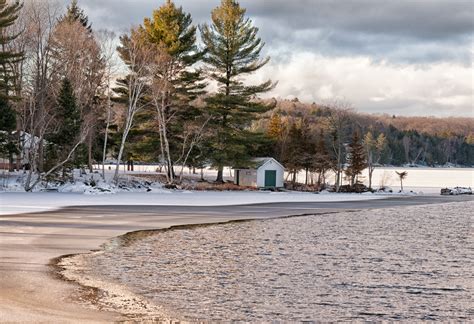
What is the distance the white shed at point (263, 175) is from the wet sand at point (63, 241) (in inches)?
805

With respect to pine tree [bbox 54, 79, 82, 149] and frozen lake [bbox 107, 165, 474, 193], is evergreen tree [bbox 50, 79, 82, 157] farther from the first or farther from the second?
frozen lake [bbox 107, 165, 474, 193]

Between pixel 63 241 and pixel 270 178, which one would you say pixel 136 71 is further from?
pixel 63 241

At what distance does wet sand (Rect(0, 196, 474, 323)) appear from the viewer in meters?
10.4

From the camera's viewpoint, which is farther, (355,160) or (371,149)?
(371,149)

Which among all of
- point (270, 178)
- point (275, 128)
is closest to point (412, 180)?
point (275, 128)

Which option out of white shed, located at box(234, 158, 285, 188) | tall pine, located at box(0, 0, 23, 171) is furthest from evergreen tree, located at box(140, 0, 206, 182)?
tall pine, located at box(0, 0, 23, 171)

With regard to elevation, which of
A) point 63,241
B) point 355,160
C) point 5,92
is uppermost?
point 5,92

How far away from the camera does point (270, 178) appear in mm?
60406

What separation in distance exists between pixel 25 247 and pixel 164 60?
3431 cm

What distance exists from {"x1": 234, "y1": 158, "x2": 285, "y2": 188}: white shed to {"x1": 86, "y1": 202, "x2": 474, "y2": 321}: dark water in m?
33.9

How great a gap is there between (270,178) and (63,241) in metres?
→ 42.4

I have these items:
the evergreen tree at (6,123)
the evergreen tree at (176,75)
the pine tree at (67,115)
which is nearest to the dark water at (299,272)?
the evergreen tree at (6,123)

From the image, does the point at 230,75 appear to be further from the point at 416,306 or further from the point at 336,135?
the point at 416,306

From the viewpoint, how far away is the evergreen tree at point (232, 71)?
55.2 meters
